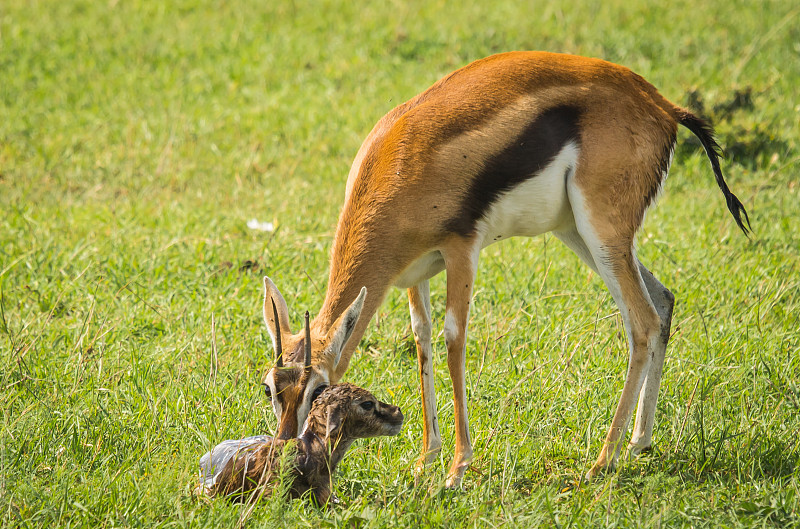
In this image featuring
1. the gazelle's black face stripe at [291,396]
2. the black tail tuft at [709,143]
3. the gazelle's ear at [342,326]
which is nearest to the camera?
the gazelle's black face stripe at [291,396]

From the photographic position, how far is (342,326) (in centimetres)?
388

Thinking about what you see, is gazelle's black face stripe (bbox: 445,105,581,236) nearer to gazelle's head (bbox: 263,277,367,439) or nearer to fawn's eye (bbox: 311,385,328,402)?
gazelle's head (bbox: 263,277,367,439)

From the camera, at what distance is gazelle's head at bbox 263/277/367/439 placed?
362 cm

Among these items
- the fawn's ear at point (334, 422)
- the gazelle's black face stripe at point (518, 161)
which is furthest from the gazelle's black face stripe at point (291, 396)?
the gazelle's black face stripe at point (518, 161)

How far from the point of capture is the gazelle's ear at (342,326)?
12.7ft

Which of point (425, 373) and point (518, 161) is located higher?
point (518, 161)

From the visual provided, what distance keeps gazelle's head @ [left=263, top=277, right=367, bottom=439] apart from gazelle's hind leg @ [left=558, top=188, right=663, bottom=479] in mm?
1167

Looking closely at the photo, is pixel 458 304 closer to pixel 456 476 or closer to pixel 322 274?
pixel 456 476

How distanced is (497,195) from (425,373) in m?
0.95

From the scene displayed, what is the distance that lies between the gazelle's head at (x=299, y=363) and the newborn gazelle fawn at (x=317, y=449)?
0.07 metres

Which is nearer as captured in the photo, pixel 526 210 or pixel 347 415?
pixel 347 415

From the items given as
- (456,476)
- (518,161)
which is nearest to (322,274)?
(518,161)

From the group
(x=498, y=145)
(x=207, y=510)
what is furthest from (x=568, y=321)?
(x=207, y=510)

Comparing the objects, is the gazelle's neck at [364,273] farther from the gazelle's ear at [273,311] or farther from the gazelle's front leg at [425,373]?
the gazelle's front leg at [425,373]
